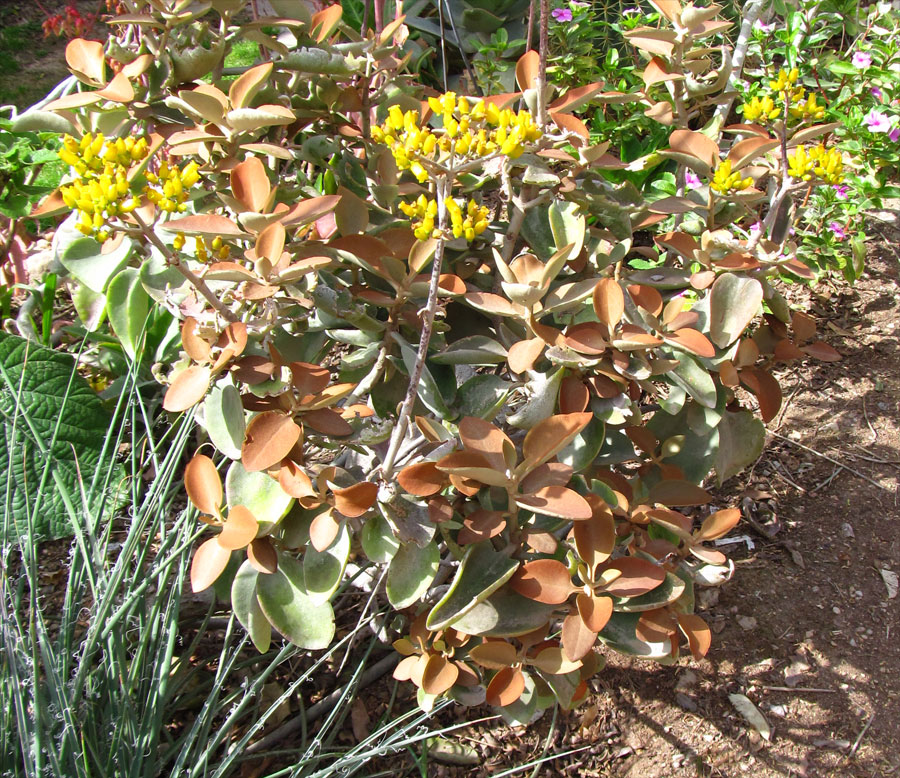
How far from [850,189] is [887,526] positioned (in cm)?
116

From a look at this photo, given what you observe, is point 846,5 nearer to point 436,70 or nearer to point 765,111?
point 436,70

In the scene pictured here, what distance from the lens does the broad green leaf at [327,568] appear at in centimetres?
103

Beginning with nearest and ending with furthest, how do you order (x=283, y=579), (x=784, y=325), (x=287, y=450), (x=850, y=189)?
(x=287, y=450), (x=283, y=579), (x=784, y=325), (x=850, y=189)

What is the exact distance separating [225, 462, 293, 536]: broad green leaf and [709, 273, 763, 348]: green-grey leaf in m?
0.67

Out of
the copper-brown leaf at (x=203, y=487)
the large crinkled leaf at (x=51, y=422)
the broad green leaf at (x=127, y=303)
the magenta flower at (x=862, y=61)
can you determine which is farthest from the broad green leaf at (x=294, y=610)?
the magenta flower at (x=862, y=61)

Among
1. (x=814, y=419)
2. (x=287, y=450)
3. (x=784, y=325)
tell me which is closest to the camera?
(x=287, y=450)

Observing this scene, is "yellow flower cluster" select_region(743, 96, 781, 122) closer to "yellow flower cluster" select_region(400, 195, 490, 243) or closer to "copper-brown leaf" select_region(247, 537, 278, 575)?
"yellow flower cluster" select_region(400, 195, 490, 243)

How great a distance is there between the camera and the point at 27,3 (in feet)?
13.6

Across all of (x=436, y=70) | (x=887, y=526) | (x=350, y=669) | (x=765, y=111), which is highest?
(x=765, y=111)

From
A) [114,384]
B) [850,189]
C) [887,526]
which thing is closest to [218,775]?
[114,384]

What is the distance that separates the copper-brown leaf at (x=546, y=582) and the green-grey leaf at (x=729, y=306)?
0.43 m

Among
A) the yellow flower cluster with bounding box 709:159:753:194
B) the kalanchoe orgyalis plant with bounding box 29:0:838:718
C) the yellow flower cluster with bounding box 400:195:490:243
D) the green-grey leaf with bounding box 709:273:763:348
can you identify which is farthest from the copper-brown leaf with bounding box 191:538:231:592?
the yellow flower cluster with bounding box 709:159:753:194

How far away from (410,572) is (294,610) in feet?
0.56

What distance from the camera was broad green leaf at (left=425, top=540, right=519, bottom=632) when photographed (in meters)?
1.00
